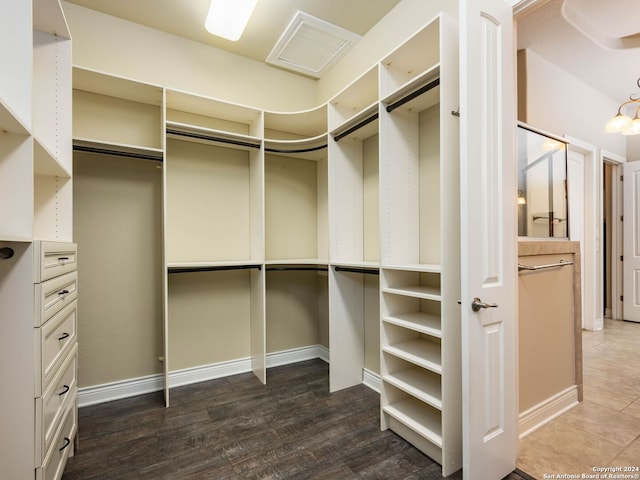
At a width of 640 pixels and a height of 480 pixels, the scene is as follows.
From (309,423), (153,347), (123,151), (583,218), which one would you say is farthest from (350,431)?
(583,218)

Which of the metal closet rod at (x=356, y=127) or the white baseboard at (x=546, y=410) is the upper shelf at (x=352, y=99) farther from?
the white baseboard at (x=546, y=410)

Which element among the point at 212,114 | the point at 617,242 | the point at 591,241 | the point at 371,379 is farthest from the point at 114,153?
the point at 617,242

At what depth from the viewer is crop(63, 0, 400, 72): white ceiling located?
8.08 feet

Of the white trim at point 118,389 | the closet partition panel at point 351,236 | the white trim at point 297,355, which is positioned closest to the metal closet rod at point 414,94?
the closet partition panel at point 351,236

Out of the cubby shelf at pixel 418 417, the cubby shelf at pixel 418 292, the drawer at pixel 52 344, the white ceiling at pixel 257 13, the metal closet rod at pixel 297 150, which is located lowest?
the cubby shelf at pixel 418 417

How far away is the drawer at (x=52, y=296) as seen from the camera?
1.19 metres

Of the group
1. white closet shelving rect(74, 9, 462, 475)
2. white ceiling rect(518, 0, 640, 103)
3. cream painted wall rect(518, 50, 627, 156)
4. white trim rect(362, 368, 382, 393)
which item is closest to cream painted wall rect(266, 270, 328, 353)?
white closet shelving rect(74, 9, 462, 475)

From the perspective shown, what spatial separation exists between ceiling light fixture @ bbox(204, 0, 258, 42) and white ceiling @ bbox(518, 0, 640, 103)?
193cm

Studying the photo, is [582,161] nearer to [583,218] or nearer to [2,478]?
[583,218]

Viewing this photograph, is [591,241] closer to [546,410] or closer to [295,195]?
[546,410]

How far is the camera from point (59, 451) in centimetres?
147

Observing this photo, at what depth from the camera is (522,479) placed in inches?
65.6

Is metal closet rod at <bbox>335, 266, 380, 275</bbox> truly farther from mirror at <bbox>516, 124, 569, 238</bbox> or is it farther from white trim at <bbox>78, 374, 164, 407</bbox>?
white trim at <bbox>78, 374, 164, 407</bbox>

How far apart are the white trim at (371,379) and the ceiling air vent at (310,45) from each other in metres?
2.95
